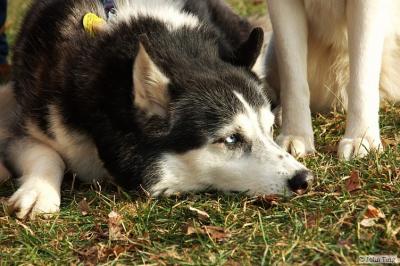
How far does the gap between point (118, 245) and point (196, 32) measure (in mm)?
1310

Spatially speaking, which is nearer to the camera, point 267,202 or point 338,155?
point 267,202

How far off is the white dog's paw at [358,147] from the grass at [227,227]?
0.23 feet

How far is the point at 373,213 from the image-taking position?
9.61 ft

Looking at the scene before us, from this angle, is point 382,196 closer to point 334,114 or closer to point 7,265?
point 334,114

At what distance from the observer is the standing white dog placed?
3.70m

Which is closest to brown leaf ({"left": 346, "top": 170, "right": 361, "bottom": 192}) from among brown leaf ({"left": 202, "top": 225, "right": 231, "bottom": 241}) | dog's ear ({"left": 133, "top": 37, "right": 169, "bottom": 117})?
brown leaf ({"left": 202, "top": 225, "right": 231, "bottom": 241})

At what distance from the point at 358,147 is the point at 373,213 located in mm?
732

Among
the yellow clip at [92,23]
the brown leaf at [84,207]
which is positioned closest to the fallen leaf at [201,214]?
the brown leaf at [84,207]

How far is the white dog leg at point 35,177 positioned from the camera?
3.29 metres

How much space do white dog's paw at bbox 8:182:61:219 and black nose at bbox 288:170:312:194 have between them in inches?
47.9

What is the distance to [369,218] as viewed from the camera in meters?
2.90

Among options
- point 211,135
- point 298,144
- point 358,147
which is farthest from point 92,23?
point 358,147

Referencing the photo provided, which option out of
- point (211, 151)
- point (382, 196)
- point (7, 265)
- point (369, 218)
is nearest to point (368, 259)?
point (369, 218)

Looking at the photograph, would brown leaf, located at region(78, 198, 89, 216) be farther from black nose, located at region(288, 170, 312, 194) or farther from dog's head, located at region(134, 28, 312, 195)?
black nose, located at region(288, 170, 312, 194)
